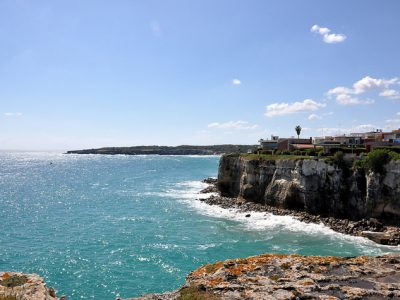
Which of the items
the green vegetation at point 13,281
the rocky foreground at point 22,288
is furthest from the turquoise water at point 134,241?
the green vegetation at point 13,281

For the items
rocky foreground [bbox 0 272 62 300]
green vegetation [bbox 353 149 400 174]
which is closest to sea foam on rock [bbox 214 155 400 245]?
green vegetation [bbox 353 149 400 174]

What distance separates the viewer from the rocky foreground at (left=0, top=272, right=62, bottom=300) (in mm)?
15591

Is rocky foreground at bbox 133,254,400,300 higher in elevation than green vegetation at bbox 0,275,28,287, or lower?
lower

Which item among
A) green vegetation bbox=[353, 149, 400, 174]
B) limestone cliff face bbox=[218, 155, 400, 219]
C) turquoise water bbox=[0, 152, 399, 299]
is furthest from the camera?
green vegetation bbox=[353, 149, 400, 174]

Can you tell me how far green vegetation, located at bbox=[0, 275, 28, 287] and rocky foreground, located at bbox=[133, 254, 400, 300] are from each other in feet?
21.5

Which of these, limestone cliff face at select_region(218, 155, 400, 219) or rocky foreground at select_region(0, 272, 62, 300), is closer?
rocky foreground at select_region(0, 272, 62, 300)

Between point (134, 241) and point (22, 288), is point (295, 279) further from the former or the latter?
point (134, 241)

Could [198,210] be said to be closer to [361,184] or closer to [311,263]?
[361,184]

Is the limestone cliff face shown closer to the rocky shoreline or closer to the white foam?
the rocky shoreline

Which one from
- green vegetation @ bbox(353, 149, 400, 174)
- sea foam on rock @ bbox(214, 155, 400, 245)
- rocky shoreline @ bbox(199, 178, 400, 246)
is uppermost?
green vegetation @ bbox(353, 149, 400, 174)

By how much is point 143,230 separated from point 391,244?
3670 cm

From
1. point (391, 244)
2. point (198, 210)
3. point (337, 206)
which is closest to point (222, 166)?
point (198, 210)

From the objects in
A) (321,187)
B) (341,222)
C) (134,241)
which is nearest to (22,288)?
(134,241)

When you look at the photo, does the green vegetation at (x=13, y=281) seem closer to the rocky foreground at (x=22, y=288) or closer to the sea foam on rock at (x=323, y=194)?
the rocky foreground at (x=22, y=288)
